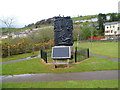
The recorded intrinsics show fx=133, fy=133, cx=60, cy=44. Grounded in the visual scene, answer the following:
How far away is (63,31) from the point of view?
17.4 metres

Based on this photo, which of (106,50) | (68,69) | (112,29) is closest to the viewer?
(68,69)

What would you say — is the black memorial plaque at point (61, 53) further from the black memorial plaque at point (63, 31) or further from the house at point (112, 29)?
the house at point (112, 29)

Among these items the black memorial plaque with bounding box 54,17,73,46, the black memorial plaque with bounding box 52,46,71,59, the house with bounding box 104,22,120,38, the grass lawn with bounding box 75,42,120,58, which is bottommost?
the grass lawn with bounding box 75,42,120,58

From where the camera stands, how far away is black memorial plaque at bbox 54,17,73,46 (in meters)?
17.3

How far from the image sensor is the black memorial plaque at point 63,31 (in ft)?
56.7

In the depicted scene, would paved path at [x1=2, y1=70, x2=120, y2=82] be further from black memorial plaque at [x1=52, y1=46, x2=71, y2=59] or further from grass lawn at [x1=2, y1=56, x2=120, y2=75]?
black memorial plaque at [x1=52, y1=46, x2=71, y2=59]

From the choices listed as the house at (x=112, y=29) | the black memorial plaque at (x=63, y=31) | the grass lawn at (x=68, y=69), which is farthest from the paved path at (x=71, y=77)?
the house at (x=112, y=29)

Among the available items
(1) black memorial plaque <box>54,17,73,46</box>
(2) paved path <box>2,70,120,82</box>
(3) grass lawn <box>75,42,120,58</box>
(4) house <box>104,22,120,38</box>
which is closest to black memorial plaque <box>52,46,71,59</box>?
(2) paved path <box>2,70,120,82</box>

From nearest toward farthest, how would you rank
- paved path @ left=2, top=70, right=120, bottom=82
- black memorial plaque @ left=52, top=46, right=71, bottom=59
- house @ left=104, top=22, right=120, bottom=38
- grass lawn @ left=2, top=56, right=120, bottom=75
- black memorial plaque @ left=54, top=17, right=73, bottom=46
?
1. paved path @ left=2, top=70, right=120, bottom=82
2. grass lawn @ left=2, top=56, right=120, bottom=75
3. black memorial plaque @ left=52, top=46, right=71, bottom=59
4. black memorial plaque @ left=54, top=17, right=73, bottom=46
5. house @ left=104, top=22, right=120, bottom=38

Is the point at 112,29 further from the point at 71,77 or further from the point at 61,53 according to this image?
the point at 71,77

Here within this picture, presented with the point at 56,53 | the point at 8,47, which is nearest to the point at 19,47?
the point at 8,47

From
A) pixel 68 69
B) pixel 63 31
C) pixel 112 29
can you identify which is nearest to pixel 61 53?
pixel 68 69

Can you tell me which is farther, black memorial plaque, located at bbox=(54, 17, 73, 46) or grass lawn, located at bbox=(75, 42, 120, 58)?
grass lawn, located at bbox=(75, 42, 120, 58)

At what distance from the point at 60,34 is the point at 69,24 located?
1824 mm
